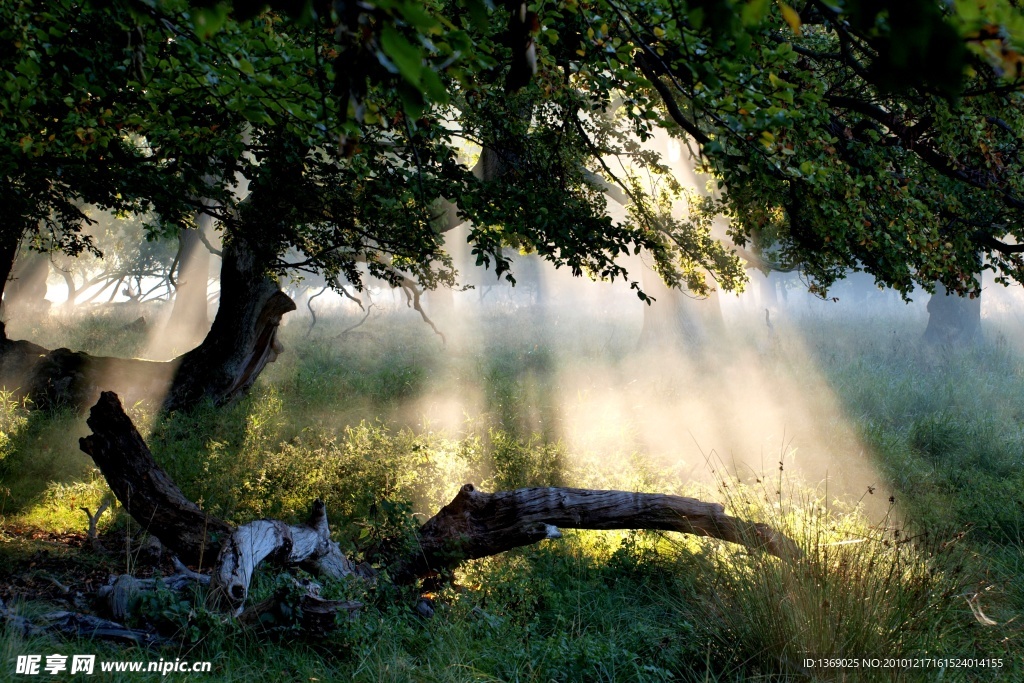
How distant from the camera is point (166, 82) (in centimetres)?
505

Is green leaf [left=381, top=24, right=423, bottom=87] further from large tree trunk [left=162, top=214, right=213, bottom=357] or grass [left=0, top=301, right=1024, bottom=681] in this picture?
large tree trunk [left=162, top=214, right=213, bottom=357]

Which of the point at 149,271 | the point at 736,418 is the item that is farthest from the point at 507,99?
the point at 149,271

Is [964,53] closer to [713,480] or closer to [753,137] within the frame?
[753,137]

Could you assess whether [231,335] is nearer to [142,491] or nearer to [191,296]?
[142,491]

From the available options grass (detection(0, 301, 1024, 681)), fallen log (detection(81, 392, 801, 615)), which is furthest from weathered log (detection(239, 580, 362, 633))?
fallen log (detection(81, 392, 801, 615))

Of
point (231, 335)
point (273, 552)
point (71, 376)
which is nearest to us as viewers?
point (273, 552)

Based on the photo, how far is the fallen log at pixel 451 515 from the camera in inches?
227

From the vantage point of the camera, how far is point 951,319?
83.0 ft

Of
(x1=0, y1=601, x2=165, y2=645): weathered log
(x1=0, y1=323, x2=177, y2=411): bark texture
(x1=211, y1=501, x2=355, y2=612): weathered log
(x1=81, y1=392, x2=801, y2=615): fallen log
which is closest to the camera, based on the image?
(x1=0, y1=601, x2=165, y2=645): weathered log

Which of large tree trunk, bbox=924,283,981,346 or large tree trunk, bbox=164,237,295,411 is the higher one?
large tree trunk, bbox=924,283,981,346

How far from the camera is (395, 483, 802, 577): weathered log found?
19.0ft

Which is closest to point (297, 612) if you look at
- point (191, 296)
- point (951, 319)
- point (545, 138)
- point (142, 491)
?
point (142, 491)

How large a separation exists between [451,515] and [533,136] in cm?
401

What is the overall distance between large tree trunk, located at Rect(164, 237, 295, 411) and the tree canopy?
1998 mm
